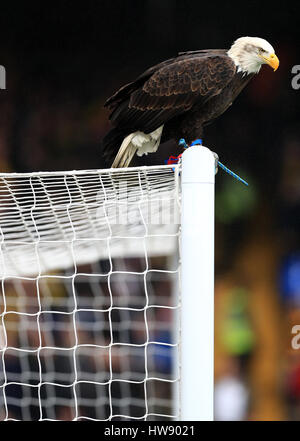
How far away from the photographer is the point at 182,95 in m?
1.11

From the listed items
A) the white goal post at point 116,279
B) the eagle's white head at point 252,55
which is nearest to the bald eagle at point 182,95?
the eagle's white head at point 252,55

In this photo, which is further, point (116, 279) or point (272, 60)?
point (116, 279)

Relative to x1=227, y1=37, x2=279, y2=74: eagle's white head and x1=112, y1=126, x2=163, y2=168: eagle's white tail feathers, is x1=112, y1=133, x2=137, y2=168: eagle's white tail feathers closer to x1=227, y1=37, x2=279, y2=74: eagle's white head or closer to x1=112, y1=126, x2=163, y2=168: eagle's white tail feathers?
x1=112, y1=126, x2=163, y2=168: eagle's white tail feathers

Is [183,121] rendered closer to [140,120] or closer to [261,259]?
[140,120]

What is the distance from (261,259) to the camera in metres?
1.75

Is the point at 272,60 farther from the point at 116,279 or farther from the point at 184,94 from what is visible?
the point at 116,279

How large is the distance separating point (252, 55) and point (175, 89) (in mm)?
191

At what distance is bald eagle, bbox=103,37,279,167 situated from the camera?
3.63 ft

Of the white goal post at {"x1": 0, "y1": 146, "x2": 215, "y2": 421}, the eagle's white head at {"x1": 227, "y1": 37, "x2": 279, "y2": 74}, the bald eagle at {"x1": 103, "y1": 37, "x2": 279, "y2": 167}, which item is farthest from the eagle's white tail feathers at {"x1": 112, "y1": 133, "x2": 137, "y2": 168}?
the eagle's white head at {"x1": 227, "y1": 37, "x2": 279, "y2": 74}

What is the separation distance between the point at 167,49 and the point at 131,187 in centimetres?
98

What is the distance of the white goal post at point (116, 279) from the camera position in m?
0.62

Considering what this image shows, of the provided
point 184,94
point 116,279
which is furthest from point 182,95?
point 116,279

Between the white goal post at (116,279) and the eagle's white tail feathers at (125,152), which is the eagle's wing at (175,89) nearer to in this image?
the eagle's white tail feathers at (125,152)
